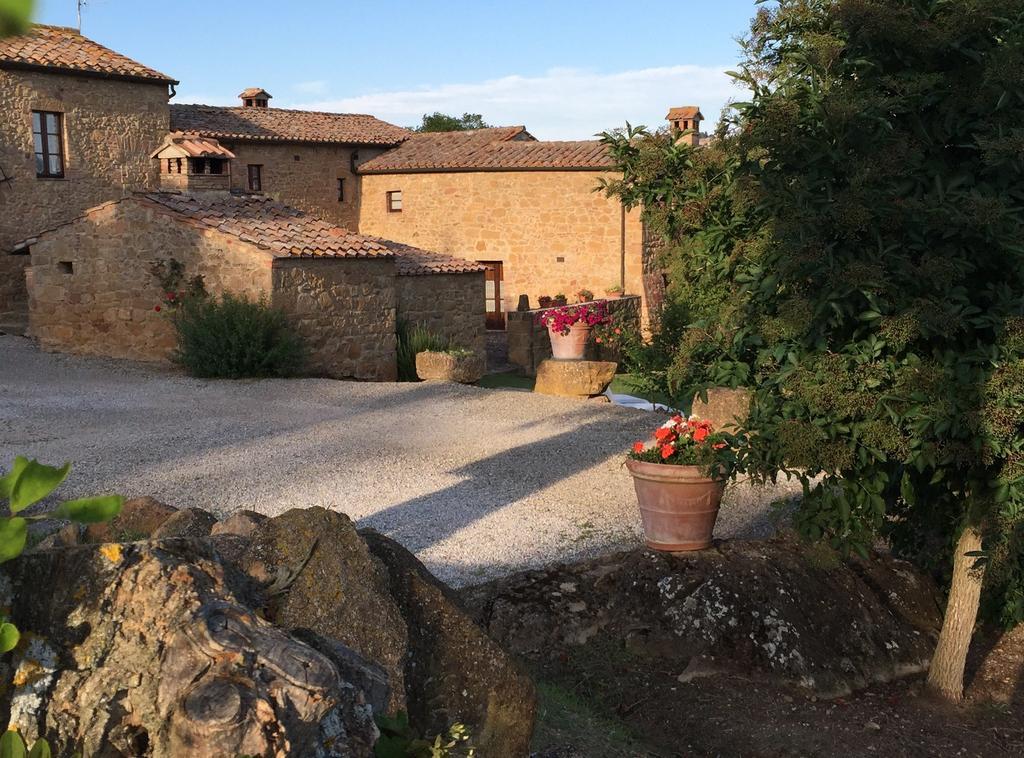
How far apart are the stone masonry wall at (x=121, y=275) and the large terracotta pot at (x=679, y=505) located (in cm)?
938

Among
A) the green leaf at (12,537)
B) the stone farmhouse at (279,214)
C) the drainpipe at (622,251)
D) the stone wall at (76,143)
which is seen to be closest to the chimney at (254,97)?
the stone farmhouse at (279,214)

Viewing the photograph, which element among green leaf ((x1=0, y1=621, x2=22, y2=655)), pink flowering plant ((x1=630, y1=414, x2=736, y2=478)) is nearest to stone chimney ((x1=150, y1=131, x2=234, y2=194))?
pink flowering plant ((x1=630, y1=414, x2=736, y2=478))

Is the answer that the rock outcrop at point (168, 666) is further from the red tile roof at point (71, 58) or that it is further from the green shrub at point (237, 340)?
the red tile roof at point (71, 58)

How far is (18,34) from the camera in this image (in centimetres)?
117

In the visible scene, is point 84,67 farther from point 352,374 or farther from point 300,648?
point 300,648

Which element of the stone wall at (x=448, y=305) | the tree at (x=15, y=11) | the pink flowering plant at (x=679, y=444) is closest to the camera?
the tree at (x=15, y=11)

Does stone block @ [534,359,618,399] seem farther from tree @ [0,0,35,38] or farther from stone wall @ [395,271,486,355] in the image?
tree @ [0,0,35,38]

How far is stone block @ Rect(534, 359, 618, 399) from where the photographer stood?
48.1 ft

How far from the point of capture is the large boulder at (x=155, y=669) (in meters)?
1.65

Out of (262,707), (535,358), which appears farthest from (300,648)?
(535,358)

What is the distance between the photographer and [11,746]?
1.56 metres

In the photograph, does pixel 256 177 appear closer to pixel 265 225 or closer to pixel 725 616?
pixel 265 225

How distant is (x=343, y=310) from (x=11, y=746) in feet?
47.1

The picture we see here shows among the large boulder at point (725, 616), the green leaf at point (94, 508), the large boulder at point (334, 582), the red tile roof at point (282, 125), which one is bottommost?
the large boulder at point (725, 616)
